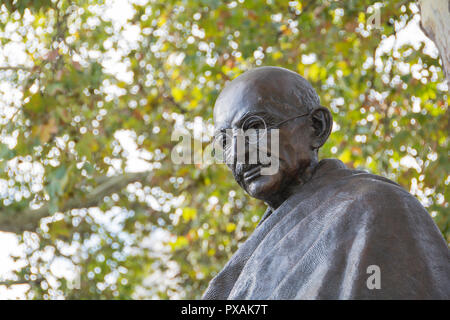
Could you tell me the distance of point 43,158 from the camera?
21.6 feet

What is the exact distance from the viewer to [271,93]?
307cm

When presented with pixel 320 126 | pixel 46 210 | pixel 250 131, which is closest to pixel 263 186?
pixel 250 131

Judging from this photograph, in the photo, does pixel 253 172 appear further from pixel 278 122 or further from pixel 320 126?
pixel 320 126

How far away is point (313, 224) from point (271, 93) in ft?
1.93

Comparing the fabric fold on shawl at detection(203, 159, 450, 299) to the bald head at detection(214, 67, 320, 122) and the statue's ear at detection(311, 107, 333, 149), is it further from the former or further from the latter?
the bald head at detection(214, 67, 320, 122)

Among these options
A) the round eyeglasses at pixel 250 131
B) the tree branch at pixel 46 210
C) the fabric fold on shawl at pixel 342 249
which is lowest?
the tree branch at pixel 46 210

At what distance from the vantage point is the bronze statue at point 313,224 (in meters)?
2.38

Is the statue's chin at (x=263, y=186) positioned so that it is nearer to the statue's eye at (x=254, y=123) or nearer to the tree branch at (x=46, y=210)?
the statue's eye at (x=254, y=123)

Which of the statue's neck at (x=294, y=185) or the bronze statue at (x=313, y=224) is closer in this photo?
the bronze statue at (x=313, y=224)

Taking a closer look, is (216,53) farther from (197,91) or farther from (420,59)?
(420,59)

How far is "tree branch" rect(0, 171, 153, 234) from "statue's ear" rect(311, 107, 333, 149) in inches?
173

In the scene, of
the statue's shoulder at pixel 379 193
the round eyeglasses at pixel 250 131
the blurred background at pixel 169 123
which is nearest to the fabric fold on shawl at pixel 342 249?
the statue's shoulder at pixel 379 193

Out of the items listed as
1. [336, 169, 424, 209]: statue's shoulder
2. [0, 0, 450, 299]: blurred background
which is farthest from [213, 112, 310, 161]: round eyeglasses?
[0, 0, 450, 299]: blurred background

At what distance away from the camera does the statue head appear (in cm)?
302
